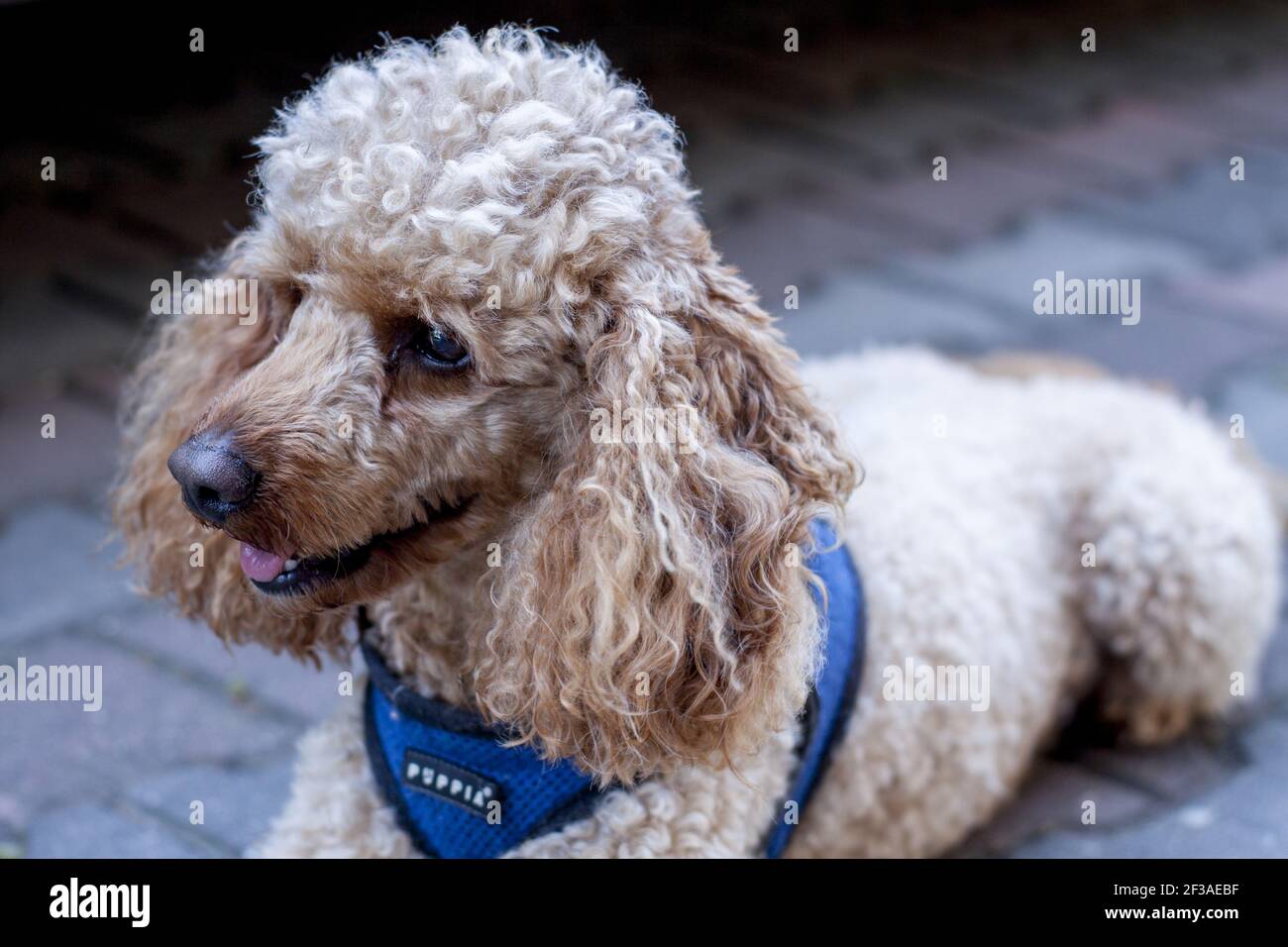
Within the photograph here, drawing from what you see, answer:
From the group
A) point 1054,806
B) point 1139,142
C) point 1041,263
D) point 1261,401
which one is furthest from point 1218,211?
point 1054,806

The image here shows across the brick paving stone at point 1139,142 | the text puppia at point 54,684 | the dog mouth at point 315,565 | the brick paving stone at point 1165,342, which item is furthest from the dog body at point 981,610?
the brick paving stone at point 1139,142

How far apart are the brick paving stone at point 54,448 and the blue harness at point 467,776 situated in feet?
4.73

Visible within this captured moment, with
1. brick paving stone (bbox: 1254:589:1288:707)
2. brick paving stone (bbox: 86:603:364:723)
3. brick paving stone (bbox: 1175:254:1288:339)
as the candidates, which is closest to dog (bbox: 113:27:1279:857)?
brick paving stone (bbox: 86:603:364:723)

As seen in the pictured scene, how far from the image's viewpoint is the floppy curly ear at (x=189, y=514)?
6.59 feet

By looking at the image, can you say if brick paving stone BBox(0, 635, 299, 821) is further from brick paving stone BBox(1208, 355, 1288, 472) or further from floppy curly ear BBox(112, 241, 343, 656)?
brick paving stone BBox(1208, 355, 1288, 472)

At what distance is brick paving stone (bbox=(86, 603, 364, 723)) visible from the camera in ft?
9.09

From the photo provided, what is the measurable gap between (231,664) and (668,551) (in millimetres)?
1473

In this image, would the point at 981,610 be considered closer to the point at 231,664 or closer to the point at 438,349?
the point at 438,349

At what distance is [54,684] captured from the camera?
9.00 ft

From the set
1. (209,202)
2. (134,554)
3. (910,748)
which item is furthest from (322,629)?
(209,202)

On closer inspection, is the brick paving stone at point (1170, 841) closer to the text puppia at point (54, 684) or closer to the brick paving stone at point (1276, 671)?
the brick paving stone at point (1276, 671)

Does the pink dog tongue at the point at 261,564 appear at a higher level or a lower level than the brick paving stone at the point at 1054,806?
higher

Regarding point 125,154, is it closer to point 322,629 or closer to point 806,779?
point 322,629
